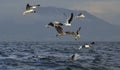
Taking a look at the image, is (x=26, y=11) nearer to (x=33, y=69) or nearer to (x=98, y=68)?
(x=33, y=69)

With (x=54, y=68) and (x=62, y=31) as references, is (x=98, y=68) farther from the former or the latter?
(x=62, y=31)

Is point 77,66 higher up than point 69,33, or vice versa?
point 69,33

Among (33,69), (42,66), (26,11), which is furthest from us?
(42,66)

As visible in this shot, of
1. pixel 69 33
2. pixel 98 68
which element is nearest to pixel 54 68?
pixel 98 68

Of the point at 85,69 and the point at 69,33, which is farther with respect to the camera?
the point at 85,69

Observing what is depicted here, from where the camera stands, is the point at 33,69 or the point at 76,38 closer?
the point at 76,38

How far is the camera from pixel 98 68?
6122cm

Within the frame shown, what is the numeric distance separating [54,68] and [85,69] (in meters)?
4.29

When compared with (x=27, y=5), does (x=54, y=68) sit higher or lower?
lower

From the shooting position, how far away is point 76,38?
27.5m

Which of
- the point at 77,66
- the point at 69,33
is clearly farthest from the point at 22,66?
the point at 69,33

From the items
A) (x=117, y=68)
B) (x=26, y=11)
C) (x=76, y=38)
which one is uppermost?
(x=26, y=11)

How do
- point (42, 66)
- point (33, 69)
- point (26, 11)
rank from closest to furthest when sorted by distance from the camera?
1. point (26, 11)
2. point (33, 69)
3. point (42, 66)

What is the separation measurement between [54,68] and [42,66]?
2.83m
